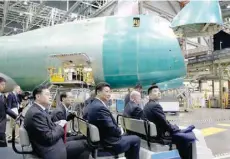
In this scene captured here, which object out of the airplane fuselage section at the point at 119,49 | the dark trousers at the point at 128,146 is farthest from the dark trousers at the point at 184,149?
the airplane fuselage section at the point at 119,49

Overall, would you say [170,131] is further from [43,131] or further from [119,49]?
[119,49]

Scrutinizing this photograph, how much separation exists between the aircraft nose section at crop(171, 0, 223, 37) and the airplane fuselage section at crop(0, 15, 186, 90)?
199cm

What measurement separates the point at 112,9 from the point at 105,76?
16.0 m

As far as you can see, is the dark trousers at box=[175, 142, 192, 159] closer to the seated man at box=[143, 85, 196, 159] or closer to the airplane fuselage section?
the seated man at box=[143, 85, 196, 159]

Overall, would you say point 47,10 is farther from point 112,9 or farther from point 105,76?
point 105,76

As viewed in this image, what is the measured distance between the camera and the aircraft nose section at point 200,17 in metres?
8.67

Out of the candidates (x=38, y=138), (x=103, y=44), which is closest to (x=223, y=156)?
(x=38, y=138)

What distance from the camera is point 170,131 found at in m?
3.84

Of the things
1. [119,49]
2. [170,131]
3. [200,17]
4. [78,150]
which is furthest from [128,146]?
[200,17]

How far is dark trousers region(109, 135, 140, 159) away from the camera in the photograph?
10.7 ft

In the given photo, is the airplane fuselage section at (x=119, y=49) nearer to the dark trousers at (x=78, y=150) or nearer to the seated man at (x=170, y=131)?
the seated man at (x=170, y=131)

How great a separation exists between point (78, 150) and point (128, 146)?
64 centimetres

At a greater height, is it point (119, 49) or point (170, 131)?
point (119, 49)

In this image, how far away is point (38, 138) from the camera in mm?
2746
